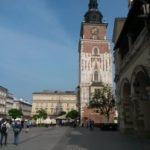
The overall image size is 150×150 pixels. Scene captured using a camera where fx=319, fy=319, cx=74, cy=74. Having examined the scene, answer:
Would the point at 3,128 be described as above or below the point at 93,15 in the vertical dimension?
below

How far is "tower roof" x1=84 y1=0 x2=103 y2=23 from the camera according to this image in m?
106

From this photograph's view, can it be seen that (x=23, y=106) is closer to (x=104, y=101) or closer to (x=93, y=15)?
(x=93, y=15)

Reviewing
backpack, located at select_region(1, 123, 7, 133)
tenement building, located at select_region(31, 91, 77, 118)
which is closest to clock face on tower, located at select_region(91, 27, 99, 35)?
tenement building, located at select_region(31, 91, 77, 118)

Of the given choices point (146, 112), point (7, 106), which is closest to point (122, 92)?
point (146, 112)

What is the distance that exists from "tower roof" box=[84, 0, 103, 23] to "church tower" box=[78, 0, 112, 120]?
499 millimetres

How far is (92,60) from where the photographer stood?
332ft

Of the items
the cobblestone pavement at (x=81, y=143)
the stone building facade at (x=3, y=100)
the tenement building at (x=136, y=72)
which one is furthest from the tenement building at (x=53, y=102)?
the cobblestone pavement at (x=81, y=143)

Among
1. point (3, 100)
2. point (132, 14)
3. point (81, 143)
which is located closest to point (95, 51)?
point (3, 100)

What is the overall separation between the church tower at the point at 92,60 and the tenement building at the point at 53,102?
178 ft

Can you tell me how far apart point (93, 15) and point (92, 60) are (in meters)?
16.2

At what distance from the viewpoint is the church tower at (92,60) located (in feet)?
327

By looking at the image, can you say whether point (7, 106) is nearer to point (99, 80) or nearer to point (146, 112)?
point (99, 80)

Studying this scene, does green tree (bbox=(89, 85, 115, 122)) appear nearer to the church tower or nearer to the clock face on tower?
the church tower

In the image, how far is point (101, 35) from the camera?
104188 mm
